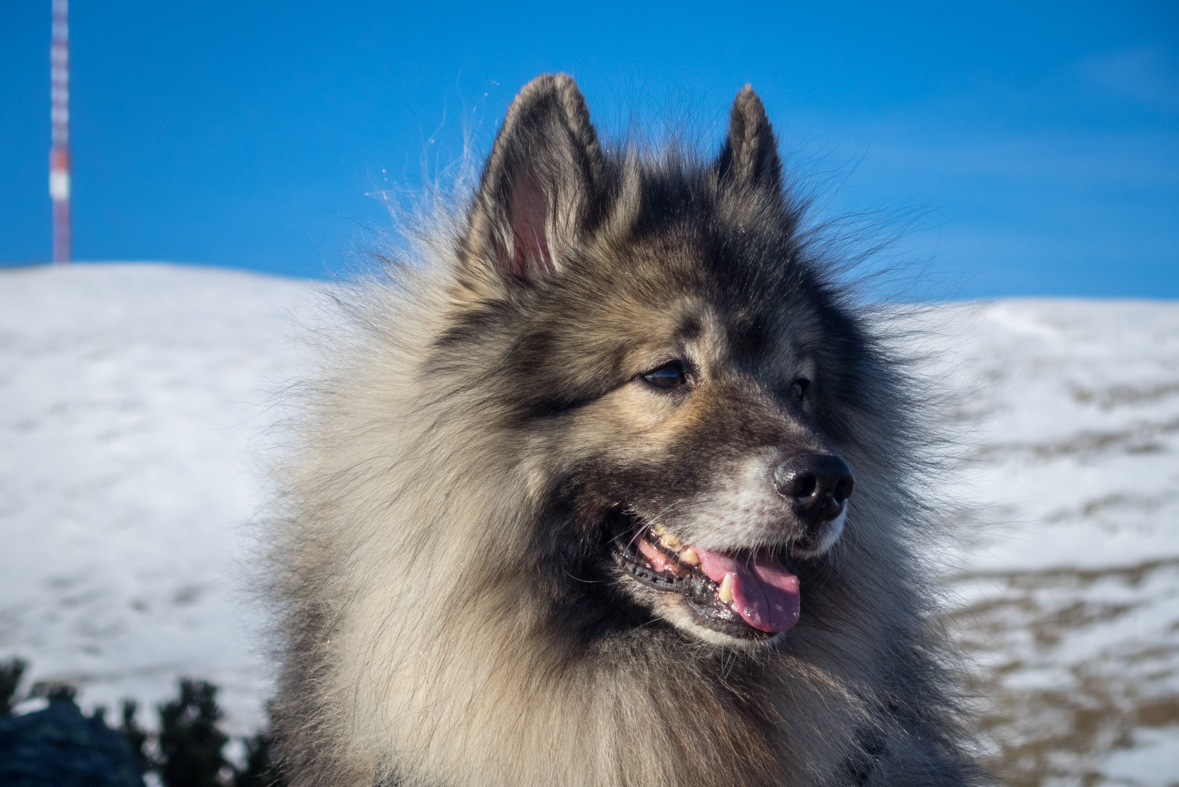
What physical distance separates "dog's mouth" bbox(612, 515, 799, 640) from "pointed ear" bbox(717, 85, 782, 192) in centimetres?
125

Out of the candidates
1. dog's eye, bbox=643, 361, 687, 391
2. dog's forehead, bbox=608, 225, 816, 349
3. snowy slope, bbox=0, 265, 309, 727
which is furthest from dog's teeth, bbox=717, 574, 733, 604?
snowy slope, bbox=0, 265, 309, 727

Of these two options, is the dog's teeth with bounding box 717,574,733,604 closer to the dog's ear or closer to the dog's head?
the dog's head

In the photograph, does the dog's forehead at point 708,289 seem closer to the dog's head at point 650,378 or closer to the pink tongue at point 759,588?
the dog's head at point 650,378

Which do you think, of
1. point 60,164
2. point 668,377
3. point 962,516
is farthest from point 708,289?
point 60,164

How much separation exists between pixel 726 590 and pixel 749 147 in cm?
151

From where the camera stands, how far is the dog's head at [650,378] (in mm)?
2182

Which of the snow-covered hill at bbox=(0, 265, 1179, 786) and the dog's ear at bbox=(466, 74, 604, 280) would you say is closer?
the dog's ear at bbox=(466, 74, 604, 280)

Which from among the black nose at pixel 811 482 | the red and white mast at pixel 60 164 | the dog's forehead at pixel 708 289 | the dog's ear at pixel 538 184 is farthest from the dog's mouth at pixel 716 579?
the red and white mast at pixel 60 164

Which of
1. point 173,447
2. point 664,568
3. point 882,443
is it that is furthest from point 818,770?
point 173,447

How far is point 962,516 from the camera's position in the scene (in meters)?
3.12

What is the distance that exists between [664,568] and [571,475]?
0.35m

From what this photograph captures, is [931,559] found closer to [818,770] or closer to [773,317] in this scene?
[818,770]

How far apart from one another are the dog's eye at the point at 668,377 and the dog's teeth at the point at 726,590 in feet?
1.72

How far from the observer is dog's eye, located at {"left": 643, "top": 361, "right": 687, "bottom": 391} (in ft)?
7.64
